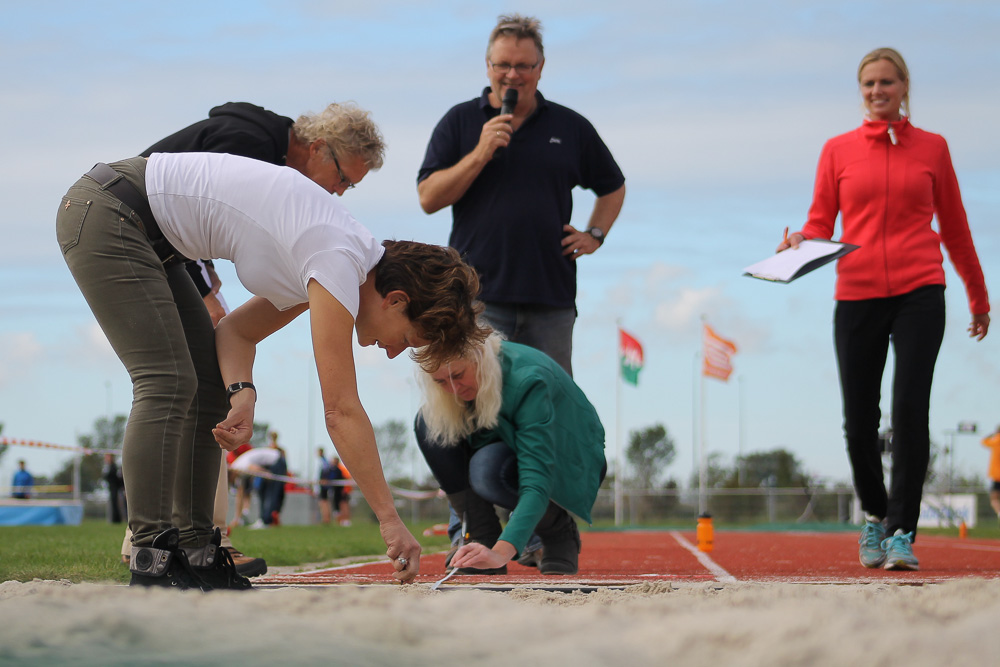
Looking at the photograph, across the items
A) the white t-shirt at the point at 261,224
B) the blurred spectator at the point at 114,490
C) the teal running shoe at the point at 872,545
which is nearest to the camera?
the white t-shirt at the point at 261,224

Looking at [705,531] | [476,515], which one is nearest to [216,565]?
[476,515]

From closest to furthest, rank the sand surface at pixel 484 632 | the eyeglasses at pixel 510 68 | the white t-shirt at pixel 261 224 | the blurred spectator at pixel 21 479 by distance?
the sand surface at pixel 484 632
the white t-shirt at pixel 261 224
the eyeglasses at pixel 510 68
the blurred spectator at pixel 21 479

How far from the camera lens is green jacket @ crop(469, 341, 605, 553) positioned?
3.74m

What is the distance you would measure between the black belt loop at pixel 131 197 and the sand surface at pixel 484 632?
4.54ft

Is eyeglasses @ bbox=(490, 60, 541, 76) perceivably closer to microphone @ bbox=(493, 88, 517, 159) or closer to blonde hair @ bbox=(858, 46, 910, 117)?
microphone @ bbox=(493, 88, 517, 159)

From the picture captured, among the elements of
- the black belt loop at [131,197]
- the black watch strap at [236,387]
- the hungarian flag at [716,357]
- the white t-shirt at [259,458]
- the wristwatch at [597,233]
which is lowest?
the white t-shirt at [259,458]

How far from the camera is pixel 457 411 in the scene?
162 inches

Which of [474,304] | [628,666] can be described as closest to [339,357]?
[474,304]

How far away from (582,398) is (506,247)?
0.88 metres

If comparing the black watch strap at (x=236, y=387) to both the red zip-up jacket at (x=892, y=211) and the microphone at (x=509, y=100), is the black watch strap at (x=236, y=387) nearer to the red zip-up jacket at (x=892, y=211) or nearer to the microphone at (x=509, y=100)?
the microphone at (x=509, y=100)

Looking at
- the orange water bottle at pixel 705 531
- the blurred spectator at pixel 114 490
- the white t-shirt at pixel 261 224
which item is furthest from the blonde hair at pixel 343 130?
the blurred spectator at pixel 114 490

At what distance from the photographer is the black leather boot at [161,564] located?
2.60 meters

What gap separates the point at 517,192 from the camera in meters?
4.90

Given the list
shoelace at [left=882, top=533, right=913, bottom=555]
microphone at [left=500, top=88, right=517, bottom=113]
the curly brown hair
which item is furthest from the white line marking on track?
microphone at [left=500, top=88, right=517, bottom=113]
